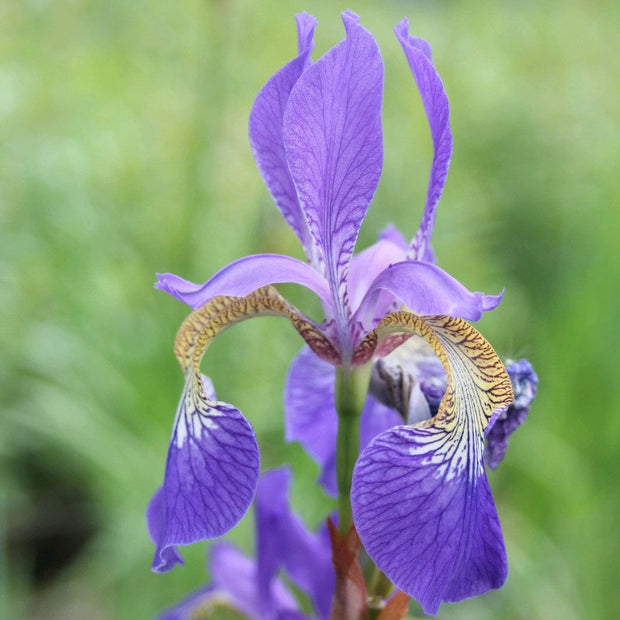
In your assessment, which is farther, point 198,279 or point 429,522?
point 198,279

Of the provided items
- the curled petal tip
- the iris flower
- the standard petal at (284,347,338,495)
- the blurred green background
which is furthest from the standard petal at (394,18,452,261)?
the blurred green background

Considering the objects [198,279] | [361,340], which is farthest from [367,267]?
[198,279]

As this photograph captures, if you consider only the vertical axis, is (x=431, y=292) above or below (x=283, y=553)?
above

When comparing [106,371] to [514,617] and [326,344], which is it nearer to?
[514,617]

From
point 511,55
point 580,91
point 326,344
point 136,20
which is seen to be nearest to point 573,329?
point 326,344

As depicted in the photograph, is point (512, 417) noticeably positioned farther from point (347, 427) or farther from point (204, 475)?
point (204, 475)
